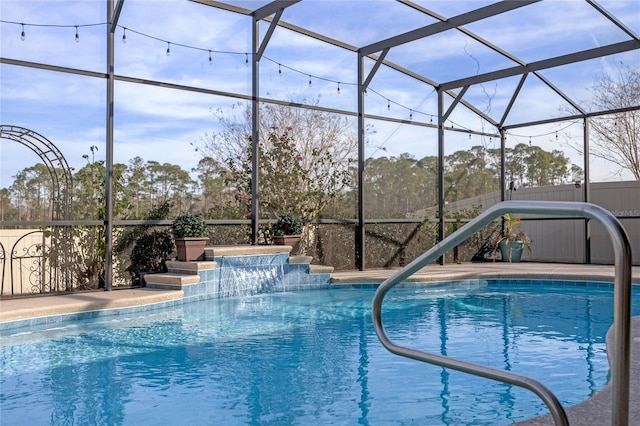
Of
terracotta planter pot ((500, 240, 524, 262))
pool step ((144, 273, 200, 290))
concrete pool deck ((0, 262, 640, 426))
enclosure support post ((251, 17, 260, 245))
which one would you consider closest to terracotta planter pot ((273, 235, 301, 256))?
enclosure support post ((251, 17, 260, 245))

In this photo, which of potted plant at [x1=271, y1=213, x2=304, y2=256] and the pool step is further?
potted plant at [x1=271, y1=213, x2=304, y2=256]

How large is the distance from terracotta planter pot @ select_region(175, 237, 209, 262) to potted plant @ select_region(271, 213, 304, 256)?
153cm

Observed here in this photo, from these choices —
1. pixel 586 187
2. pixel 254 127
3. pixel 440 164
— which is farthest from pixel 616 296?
pixel 586 187

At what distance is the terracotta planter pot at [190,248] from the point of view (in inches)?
342

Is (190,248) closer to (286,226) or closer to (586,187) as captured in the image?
(286,226)

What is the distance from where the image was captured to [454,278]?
33.2 ft

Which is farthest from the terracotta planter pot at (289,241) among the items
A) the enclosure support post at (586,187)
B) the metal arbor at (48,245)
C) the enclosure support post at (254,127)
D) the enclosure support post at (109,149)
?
the enclosure support post at (586,187)

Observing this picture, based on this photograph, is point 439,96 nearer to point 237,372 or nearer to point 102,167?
point 102,167

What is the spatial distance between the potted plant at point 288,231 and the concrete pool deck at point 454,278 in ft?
3.06

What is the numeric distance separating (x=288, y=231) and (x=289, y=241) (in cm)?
20

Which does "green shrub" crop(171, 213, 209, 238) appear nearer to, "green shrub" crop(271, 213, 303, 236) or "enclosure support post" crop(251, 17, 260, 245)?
"enclosure support post" crop(251, 17, 260, 245)

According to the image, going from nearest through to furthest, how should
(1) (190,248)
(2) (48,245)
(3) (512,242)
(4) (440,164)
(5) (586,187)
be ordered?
(2) (48,245)
(1) (190,248)
(5) (586,187)
(4) (440,164)
(3) (512,242)

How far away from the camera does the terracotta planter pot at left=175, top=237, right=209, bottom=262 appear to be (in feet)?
28.5

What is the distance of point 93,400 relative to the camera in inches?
153
